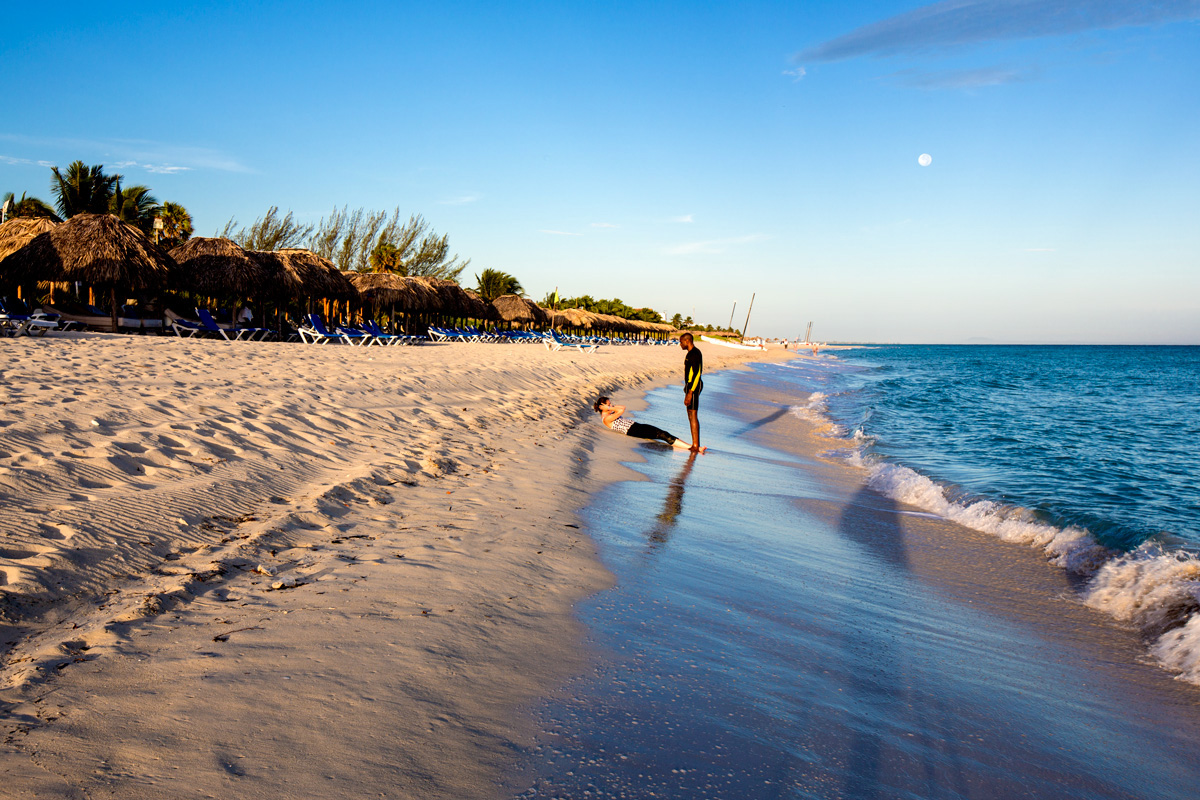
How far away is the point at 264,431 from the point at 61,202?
27.3m

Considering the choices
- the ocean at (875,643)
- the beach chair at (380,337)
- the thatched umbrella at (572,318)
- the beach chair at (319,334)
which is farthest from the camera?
the thatched umbrella at (572,318)

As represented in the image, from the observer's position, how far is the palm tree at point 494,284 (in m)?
50.8

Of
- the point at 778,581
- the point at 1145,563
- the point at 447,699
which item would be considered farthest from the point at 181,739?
the point at 1145,563

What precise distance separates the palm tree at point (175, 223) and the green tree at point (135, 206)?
1.13 m

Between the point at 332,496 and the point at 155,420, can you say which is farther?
the point at 155,420

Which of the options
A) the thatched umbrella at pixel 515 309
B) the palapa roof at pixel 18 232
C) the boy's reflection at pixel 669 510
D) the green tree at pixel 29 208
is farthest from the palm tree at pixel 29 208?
the boy's reflection at pixel 669 510

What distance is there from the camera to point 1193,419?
16562 mm

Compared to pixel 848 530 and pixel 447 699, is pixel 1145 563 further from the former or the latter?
pixel 447 699

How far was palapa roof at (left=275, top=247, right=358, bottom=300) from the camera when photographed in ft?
63.8

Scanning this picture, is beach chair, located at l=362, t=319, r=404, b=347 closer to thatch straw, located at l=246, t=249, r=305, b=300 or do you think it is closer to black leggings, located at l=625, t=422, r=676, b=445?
thatch straw, located at l=246, t=249, r=305, b=300

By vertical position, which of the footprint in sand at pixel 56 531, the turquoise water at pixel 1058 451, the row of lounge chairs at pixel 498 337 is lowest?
the footprint in sand at pixel 56 531

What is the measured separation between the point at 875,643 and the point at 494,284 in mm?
50146

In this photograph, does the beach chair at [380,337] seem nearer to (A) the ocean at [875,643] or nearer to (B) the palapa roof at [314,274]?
(B) the palapa roof at [314,274]

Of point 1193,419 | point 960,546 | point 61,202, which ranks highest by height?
point 61,202
